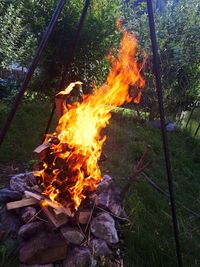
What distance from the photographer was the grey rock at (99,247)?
2807 millimetres

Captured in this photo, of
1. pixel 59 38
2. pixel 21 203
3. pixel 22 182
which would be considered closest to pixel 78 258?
pixel 21 203

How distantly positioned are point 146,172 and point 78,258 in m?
2.79

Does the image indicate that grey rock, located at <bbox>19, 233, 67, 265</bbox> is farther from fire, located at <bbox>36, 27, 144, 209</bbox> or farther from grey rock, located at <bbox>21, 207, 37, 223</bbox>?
fire, located at <bbox>36, 27, 144, 209</bbox>

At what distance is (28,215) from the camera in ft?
9.45

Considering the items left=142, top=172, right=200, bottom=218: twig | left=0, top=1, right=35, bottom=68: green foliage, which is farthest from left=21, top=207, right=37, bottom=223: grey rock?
left=0, top=1, right=35, bottom=68: green foliage

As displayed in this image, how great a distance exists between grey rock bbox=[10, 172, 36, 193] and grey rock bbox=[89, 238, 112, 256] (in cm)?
100

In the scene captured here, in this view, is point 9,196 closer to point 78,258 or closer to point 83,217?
point 83,217

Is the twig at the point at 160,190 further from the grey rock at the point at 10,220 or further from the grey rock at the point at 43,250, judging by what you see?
the grey rock at the point at 10,220

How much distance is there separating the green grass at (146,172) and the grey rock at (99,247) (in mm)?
275

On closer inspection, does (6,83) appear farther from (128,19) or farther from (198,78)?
(198,78)

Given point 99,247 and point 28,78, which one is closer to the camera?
point 28,78

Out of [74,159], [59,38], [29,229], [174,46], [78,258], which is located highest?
[174,46]

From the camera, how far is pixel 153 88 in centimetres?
825

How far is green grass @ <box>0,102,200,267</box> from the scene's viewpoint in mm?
3227
